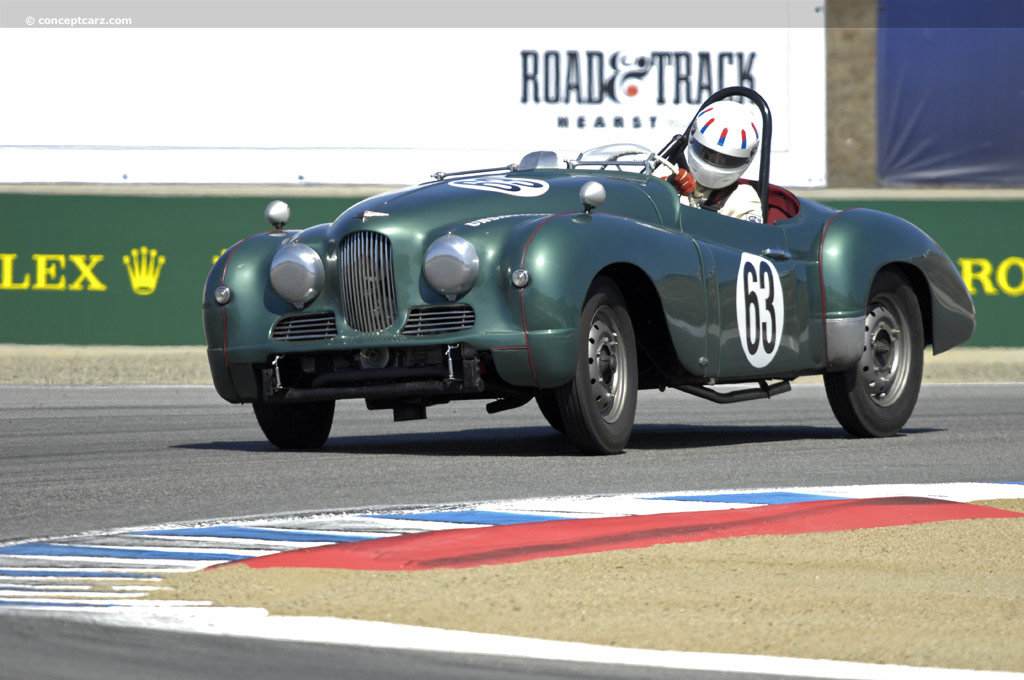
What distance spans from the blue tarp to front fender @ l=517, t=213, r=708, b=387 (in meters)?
11.0

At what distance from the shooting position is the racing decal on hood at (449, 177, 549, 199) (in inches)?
324

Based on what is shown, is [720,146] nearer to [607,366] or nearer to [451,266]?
[607,366]

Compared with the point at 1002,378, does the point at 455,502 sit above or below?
above

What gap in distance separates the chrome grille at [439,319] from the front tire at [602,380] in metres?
0.48

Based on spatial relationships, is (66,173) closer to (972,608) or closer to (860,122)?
(860,122)

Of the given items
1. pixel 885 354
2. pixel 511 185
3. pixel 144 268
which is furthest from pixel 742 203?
pixel 144 268

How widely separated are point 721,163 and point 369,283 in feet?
7.40

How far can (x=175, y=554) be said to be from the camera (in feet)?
16.9

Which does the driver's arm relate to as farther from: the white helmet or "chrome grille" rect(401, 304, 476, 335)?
"chrome grille" rect(401, 304, 476, 335)

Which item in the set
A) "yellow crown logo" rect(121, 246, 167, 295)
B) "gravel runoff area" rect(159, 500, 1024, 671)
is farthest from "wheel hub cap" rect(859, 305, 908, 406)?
"yellow crown logo" rect(121, 246, 167, 295)

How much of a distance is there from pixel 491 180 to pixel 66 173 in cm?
1052

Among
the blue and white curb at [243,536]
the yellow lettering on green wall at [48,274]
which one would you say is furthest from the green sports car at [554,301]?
the yellow lettering on green wall at [48,274]

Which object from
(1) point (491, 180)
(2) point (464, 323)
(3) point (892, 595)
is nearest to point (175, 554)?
(3) point (892, 595)

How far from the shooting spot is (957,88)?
18.3 metres
